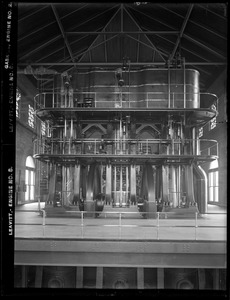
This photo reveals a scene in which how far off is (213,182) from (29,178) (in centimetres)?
1278

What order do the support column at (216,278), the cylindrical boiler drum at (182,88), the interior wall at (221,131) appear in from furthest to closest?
the interior wall at (221,131) → the cylindrical boiler drum at (182,88) → the support column at (216,278)

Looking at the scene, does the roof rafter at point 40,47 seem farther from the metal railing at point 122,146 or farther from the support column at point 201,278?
the support column at point 201,278

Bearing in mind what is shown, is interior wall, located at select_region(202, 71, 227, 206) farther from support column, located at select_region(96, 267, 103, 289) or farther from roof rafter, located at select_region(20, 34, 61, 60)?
support column, located at select_region(96, 267, 103, 289)

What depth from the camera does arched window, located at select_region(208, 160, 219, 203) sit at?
70.3 ft

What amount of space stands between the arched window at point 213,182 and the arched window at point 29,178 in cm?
1227

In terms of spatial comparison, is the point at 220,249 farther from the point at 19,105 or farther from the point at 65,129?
the point at 19,105

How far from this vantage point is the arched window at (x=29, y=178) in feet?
78.6

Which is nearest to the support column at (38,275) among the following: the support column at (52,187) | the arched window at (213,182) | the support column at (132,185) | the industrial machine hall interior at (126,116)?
the industrial machine hall interior at (126,116)

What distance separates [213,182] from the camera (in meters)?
21.9

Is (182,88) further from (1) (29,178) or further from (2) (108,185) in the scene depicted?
(1) (29,178)

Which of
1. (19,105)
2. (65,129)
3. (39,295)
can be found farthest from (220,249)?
(19,105)

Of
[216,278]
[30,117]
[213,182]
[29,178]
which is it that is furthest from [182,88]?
[29,178]

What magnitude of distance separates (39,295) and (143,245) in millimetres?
4120

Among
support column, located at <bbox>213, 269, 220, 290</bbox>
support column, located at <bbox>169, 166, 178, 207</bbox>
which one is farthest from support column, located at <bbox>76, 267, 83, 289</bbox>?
support column, located at <bbox>169, 166, 178, 207</bbox>
